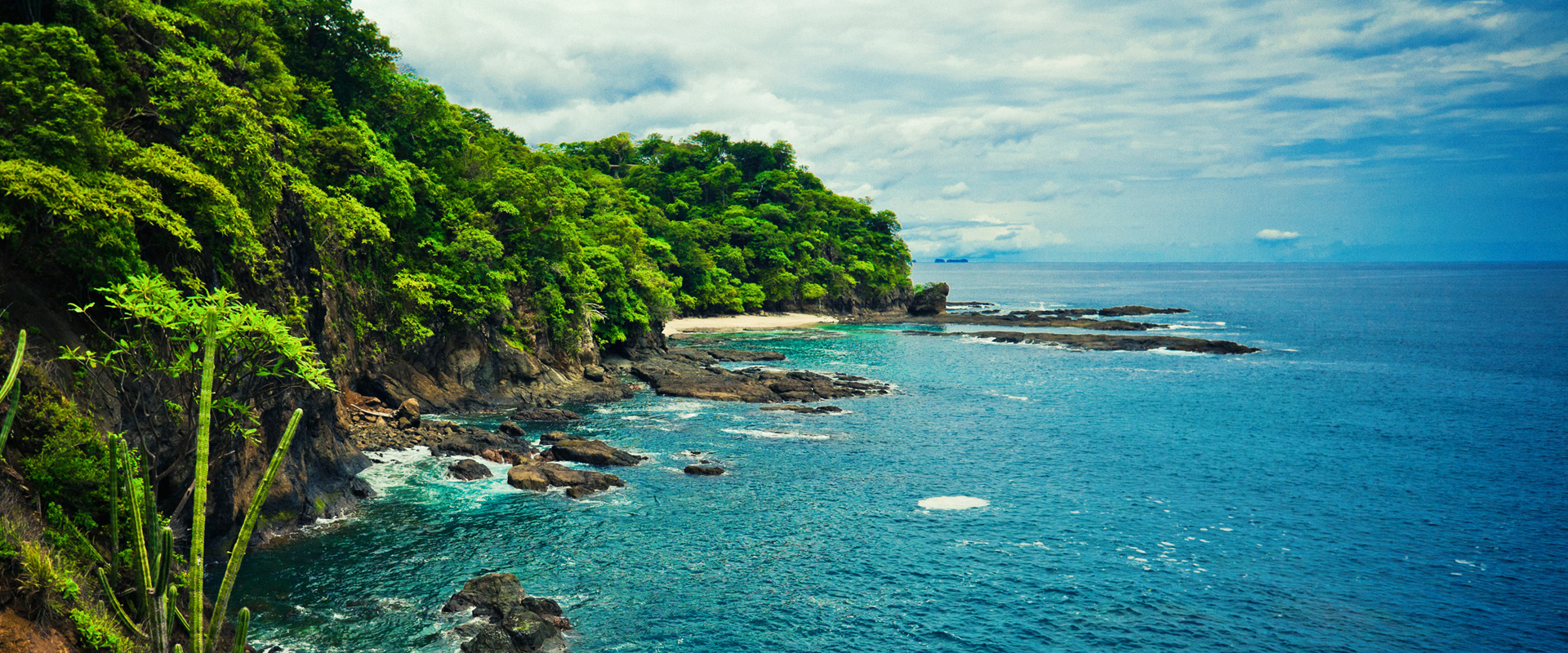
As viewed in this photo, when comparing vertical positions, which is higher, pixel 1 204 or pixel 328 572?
pixel 1 204

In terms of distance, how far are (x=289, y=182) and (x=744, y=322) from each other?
2771 inches

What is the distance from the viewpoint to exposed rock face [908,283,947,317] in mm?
114438

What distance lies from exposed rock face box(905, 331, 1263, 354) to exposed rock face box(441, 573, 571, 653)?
70.1 metres

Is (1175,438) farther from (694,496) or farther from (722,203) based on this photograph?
(722,203)

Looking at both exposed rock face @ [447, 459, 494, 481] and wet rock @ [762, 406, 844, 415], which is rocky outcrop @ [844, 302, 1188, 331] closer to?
wet rock @ [762, 406, 844, 415]

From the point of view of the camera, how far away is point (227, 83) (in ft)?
75.9

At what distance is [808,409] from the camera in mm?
46438

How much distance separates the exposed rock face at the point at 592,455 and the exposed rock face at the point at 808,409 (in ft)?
45.2

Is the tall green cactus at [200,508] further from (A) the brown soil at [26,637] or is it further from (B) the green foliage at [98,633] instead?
(A) the brown soil at [26,637]

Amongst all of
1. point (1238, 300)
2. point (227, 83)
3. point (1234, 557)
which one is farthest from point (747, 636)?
point (1238, 300)

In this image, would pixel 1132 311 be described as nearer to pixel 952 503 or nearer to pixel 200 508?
pixel 952 503

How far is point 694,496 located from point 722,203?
82798mm

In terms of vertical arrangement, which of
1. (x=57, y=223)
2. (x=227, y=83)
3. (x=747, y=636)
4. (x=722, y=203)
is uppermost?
(x=722, y=203)

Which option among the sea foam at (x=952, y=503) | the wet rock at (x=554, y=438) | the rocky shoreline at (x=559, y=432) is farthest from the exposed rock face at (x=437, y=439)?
the sea foam at (x=952, y=503)
